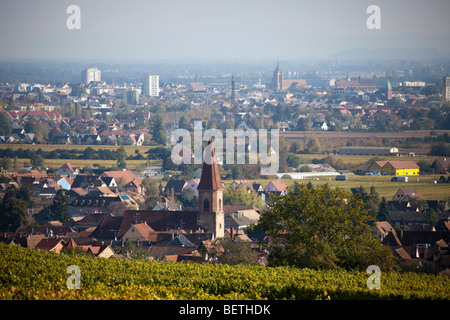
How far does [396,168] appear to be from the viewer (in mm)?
68188

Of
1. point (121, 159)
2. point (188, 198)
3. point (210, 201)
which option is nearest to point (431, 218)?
point (210, 201)

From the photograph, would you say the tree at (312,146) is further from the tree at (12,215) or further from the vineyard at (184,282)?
the vineyard at (184,282)

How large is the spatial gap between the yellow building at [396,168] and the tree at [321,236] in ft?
155

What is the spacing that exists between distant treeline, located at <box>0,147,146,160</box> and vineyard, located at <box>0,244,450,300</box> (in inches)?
2447

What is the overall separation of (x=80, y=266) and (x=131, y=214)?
83.9 feet

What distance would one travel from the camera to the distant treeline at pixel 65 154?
268 ft

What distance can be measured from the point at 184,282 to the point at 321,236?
18.9ft

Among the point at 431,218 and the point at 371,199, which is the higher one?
the point at 371,199

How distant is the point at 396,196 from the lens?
5453cm

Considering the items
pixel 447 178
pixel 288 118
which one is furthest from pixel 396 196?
pixel 288 118

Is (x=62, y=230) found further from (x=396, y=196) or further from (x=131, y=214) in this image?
(x=396, y=196)

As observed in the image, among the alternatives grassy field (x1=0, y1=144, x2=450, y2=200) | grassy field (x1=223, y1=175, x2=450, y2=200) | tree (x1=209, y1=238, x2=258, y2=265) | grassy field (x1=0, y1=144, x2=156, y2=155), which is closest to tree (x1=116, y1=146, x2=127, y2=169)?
grassy field (x1=0, y1=144, x2=450, y2=200)
